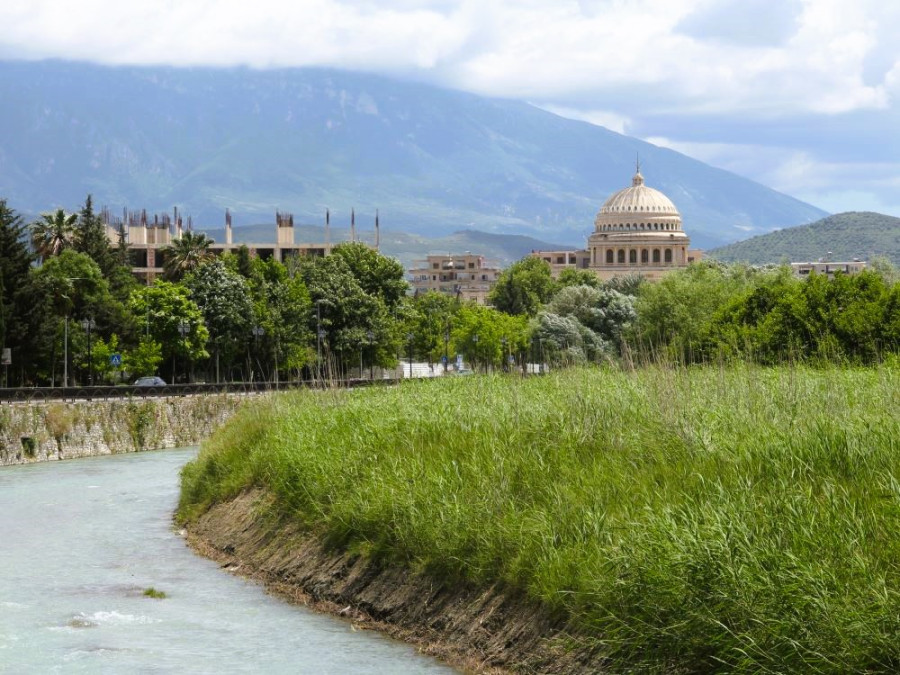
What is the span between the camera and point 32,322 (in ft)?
236

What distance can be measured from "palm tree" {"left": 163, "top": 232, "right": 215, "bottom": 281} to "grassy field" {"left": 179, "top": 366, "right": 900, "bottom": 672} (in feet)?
275

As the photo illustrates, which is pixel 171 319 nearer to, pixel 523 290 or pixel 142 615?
pixel 142 615

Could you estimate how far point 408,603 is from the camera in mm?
19062

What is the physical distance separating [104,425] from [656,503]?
46.0 m

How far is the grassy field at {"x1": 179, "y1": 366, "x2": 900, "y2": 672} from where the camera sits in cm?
1275

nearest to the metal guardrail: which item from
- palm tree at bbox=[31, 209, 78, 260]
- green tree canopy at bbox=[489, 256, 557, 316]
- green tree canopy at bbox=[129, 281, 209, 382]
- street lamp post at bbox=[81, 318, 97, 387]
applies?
street lamp post at bbox=[81, 318, 97, 387]

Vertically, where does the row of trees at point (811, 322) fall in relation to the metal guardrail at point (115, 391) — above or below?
above

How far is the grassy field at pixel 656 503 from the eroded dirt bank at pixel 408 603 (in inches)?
11.8

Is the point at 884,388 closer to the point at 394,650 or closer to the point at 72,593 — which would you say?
the point at 394,650

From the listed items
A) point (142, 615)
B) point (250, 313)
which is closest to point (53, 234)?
point (250, 313)

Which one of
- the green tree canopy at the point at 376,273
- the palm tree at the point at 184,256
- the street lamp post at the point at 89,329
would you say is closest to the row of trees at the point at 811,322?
the street lamp post at the point at 89,329

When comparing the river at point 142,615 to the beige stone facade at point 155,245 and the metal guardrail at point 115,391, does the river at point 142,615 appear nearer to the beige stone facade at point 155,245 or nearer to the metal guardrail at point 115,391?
the metal guardrail at point 115,391

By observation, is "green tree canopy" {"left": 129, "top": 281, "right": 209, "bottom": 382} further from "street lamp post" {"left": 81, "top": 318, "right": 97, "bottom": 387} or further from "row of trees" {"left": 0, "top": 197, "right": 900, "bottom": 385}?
"street lamp post" {"left": 81, "top": 318, "right": 97, "bottom": 387}

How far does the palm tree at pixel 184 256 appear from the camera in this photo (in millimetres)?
109312
